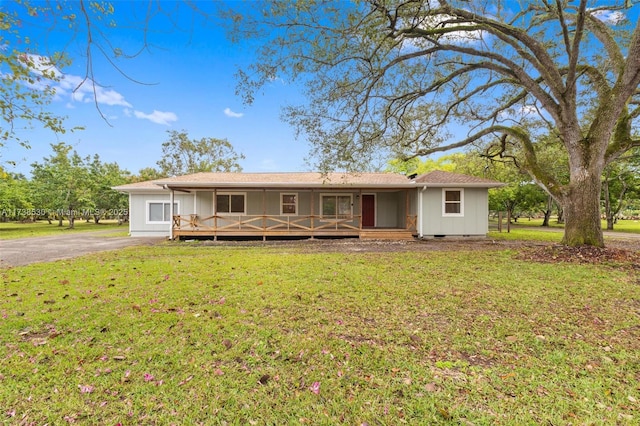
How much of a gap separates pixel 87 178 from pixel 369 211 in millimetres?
23703

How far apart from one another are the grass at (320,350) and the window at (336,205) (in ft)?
31.5

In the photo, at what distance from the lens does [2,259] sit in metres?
8.43

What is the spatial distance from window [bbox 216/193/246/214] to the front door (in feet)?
20.4

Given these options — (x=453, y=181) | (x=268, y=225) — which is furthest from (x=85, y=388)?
(x=453, y=181)

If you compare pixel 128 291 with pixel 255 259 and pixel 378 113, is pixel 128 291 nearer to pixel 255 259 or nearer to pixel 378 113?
pixel 255 259

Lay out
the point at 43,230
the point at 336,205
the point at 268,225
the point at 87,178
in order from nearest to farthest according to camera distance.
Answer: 1. the point at 268,225
2. the point at 336,205
3. the point at 43,230
4. the point at 87,178

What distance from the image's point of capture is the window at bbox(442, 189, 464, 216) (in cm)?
1377

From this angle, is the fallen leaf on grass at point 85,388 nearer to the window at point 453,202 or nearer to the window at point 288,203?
the window at point 288,203

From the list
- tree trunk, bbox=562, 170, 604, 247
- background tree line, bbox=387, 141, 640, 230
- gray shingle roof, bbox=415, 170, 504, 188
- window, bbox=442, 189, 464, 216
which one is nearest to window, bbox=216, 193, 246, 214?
gray shingle roof, bbox=415, 170, 504, 188

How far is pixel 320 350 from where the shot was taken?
3.00 metres

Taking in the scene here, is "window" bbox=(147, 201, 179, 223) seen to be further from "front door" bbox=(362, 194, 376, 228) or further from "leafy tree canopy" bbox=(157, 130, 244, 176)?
"leafy tree canopy" bbox=(157, 130, 244, 176)

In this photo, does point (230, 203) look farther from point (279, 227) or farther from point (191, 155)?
point (191, 155)

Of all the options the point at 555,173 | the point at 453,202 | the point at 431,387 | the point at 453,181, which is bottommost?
the point at 431,387

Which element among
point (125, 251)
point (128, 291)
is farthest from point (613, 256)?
point (125, 251)
